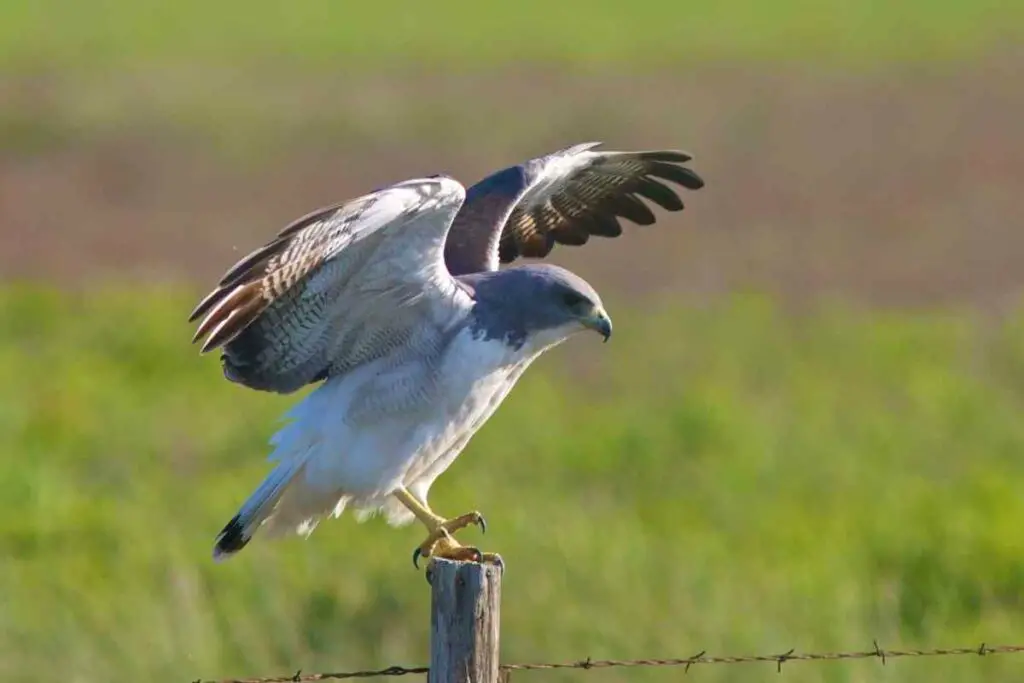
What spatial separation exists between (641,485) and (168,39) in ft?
110

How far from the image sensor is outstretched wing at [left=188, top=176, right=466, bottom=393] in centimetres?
564

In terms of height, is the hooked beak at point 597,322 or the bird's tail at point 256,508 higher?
the hooked beak at point 597,322

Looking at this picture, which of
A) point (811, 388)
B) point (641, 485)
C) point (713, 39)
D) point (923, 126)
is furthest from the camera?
point (713, 39)

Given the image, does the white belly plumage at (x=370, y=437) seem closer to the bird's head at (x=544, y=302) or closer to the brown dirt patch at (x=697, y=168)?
the bird's head at (x=544, y=302)

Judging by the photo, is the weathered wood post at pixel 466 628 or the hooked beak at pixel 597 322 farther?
the hooked beak at pixel 597 322

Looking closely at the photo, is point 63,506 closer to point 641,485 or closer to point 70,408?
point 70,408

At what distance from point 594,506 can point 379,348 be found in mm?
4246

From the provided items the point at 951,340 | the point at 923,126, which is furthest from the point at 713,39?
the point at 951,340

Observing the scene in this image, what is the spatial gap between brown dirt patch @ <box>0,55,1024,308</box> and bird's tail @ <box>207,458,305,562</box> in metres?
11.5

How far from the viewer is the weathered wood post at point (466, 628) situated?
4.64 metres

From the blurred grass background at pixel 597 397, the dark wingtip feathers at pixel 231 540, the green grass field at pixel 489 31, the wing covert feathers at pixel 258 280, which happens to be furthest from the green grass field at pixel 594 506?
the green grass field at pixel 489 31

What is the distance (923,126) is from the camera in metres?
29.0

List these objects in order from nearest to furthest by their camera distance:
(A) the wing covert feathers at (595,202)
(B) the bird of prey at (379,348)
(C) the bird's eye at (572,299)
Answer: (B) the bird of prey at (379,348) < (C) the bird's eye at (572,299) < (A) the wing covert feathers at (595,202)

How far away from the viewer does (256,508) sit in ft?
20.6
